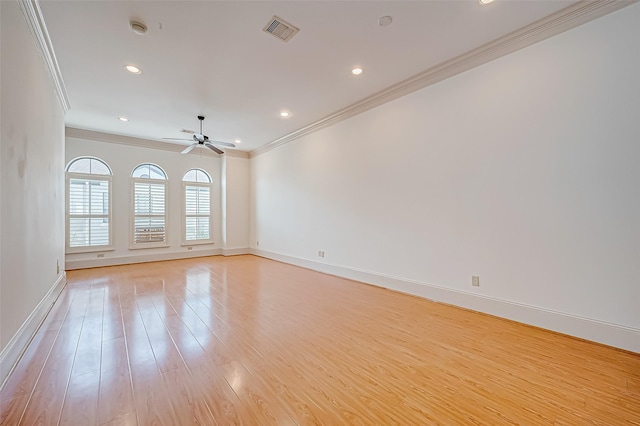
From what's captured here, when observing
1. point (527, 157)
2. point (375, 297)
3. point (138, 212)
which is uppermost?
point (527, 157)

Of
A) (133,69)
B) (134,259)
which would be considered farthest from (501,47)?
(134,259)

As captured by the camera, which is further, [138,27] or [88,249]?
[88,249]

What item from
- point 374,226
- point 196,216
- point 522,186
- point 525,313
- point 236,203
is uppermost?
point 236,203

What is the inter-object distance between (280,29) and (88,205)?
6100 mm

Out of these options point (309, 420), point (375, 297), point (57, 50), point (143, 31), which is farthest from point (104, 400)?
point (57, 50)

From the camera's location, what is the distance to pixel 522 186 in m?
2.89

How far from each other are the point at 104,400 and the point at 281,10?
11.1ft

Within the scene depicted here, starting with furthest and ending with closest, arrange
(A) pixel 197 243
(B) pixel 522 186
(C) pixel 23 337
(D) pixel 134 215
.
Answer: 1. (A) pixel 197 243
2. (D) pixel 134 215
3. (B) pixel 522 186
4. (C) pixel 23 337

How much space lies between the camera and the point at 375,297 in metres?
3.81

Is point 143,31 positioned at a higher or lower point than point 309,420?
higher

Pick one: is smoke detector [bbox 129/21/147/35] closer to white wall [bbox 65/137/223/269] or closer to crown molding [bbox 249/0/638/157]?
crown molding [bbox 249/0/638/157]

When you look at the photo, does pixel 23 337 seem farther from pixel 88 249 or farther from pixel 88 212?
pixel 88 212

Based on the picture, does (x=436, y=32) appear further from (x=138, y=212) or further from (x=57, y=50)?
(x=138, y=212)

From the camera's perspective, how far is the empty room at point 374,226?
1.78 m
